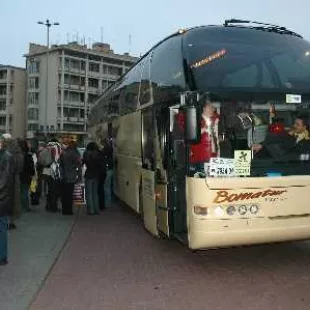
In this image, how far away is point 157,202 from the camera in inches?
376

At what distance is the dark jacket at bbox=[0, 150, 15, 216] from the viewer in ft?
27.0

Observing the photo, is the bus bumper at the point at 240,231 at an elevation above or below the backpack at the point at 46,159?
below

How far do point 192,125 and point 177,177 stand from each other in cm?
132

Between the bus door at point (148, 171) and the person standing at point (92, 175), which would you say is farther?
the person standing at point (92, 175)

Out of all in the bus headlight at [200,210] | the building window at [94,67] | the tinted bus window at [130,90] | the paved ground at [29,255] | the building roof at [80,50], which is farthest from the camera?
the building window at [94,67]

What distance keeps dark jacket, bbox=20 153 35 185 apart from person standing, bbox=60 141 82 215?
2.74 feet

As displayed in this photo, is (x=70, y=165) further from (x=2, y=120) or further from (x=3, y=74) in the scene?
(x=2, y=120)

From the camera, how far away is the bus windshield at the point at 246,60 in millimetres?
8164

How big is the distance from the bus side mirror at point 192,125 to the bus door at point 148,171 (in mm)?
2465

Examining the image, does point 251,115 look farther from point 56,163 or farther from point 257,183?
point 56,163

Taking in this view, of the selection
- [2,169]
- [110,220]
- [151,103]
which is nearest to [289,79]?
[151,103]

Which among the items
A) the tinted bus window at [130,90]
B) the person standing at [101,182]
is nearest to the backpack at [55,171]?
the person standing at [101,182]

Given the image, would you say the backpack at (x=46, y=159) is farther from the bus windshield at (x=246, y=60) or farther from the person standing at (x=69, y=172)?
the bus windshield at (x=246, y=60)

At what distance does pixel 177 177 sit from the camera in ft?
28.5
